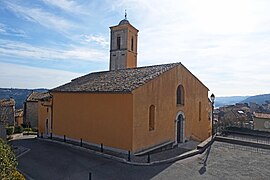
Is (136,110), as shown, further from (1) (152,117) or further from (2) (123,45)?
(2) (123,45)

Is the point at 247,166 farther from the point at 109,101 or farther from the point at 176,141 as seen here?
the point at 109,101

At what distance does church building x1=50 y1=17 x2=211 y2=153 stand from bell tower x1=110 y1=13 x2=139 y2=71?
408 inches

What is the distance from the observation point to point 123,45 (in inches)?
1172

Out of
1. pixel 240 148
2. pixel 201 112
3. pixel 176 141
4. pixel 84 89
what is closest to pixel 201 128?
pixel 201 112

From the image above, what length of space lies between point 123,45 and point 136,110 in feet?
53.6

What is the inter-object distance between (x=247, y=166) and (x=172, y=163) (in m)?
4.30

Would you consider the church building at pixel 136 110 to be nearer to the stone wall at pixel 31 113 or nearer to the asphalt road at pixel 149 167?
the asphalt road at pixel 149 167

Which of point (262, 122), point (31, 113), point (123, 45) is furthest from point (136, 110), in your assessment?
point (31, 113)

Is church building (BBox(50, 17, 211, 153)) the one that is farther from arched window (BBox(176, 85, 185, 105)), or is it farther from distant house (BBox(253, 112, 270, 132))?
distant house (BBox(253, 112, 270, 132))

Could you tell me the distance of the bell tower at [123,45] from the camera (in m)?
29.6

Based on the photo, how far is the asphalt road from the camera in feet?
38.7

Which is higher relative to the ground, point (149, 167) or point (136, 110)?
point (136, 110)

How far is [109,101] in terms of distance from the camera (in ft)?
54.1

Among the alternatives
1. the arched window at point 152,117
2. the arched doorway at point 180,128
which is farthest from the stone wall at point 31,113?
the arched window at point 152,117
